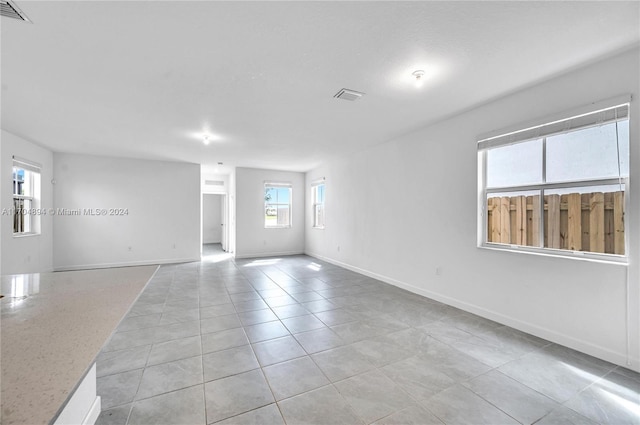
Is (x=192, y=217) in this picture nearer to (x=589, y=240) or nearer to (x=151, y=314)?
(x=151, y=314)

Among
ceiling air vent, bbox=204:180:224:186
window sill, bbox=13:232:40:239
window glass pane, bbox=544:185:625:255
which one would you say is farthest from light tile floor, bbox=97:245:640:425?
ceiling air vent, bbox=204:180:224:186

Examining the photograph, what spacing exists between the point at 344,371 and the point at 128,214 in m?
6.62

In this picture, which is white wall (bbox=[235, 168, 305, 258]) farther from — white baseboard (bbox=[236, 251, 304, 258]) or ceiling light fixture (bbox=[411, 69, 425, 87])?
ceiling light fixture (bbox=[411, 69, 425, 87])

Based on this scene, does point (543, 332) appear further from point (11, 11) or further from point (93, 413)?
point (11, 11)

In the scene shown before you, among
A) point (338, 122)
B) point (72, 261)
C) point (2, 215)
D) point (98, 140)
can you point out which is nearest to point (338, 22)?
point (338, 122)

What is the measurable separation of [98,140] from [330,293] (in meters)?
5.03

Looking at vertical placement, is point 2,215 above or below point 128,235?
above

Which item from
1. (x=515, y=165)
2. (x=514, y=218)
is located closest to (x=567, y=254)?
(x=514, y=218)

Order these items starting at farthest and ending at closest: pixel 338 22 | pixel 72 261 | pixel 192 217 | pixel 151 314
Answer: pixel 192 217 → pixel 72 261 → pixel 151 314 → pixel 338 22

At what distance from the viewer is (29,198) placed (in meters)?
5.16

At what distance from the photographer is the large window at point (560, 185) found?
94.5 inches

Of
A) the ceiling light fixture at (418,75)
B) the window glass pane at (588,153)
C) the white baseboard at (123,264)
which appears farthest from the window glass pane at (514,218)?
the white baseboard at (123,264)

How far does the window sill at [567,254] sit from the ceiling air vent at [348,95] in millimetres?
2403

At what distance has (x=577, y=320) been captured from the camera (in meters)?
2.54
